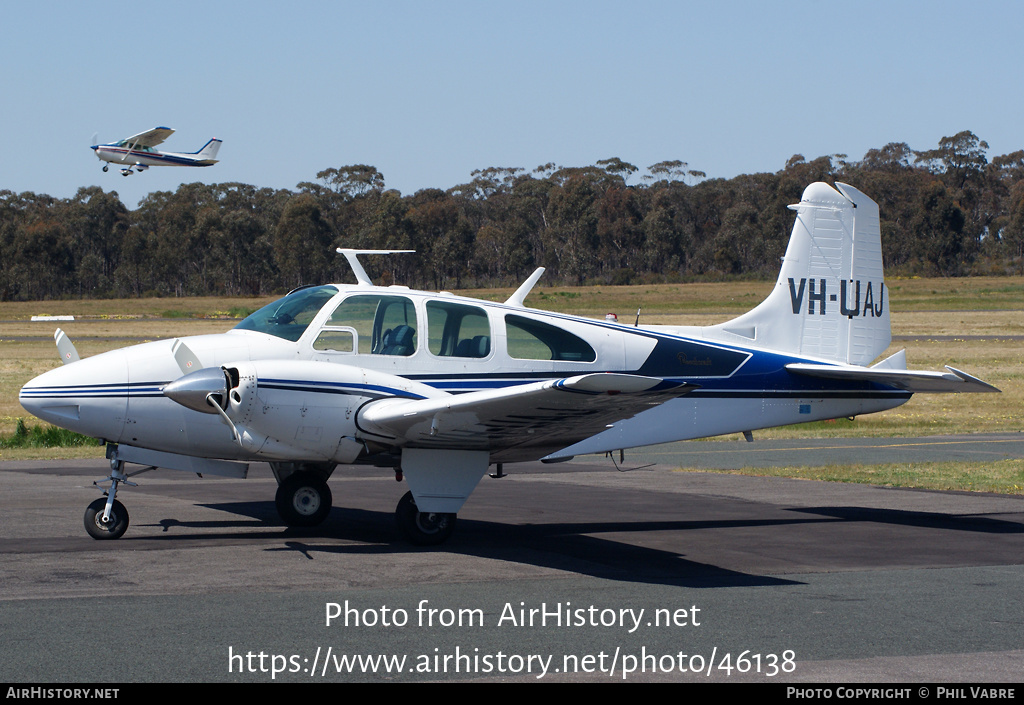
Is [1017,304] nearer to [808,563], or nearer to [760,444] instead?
[760,444]

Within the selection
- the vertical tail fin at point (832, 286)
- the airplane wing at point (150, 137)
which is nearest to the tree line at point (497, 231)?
the airplane wing at point (150, 137)

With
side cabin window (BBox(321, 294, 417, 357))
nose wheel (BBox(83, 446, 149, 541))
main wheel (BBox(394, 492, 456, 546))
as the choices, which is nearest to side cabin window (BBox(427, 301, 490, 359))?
side cabin window (BBox(321, 294, 417, 357))

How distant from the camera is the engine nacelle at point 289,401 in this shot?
972 centimetres

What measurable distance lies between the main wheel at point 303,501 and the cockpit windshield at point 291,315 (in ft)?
6.23

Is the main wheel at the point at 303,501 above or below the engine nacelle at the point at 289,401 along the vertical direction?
below

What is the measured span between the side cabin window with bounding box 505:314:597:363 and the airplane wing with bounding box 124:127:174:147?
50.8 m

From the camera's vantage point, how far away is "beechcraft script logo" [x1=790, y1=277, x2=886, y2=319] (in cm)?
1356

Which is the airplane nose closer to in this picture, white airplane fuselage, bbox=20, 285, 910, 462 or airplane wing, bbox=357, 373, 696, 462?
white airplane fuselage, bbox=20, 285, 910, 462

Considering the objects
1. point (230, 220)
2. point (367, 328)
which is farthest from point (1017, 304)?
point (367, 328)

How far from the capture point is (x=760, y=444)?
74.6ft

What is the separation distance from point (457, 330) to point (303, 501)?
268cm

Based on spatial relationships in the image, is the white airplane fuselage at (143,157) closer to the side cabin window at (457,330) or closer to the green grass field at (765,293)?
the green grass field at (765,293)

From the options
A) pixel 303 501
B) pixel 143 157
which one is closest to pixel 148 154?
pixel 143 157

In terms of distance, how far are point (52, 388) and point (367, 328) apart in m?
3.20
